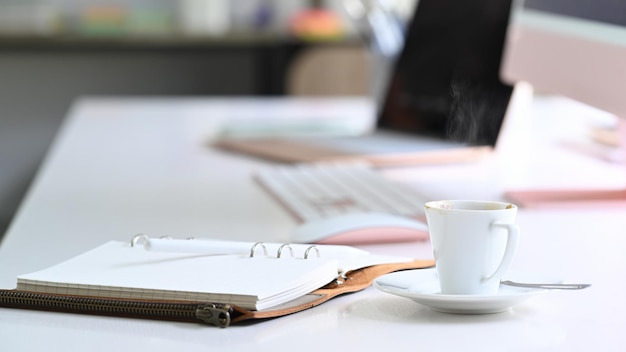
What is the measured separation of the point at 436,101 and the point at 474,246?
971 millimetres

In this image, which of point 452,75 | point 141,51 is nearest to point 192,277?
point 452,75

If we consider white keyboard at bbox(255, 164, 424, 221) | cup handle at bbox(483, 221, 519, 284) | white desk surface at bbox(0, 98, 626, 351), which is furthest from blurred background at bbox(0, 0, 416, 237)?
cup handle at bbox(483, 221, 519, 284)

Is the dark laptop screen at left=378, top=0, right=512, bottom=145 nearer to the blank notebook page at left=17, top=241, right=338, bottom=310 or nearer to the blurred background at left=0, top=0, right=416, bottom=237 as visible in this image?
the blank notebook page at left=17, top=241, right=338, bottom=310

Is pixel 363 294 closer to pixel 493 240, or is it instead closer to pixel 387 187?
pixel 493 240

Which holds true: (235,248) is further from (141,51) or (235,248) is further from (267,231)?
(141,51)

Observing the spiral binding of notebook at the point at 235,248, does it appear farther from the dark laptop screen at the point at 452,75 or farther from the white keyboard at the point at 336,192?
the dark laptop screen at the point at 452,75

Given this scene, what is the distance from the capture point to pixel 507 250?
0.61m

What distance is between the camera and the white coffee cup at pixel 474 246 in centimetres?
61

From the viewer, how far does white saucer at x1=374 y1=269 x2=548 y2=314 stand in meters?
0.60

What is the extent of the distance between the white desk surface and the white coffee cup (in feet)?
0.08

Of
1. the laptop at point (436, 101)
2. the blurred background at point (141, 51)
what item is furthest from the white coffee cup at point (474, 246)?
the blurred background at point (141, 51)

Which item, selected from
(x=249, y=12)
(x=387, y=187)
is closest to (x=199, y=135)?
(x=387, y=187)

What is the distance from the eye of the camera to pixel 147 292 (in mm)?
620

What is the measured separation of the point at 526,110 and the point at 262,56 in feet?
6.29
